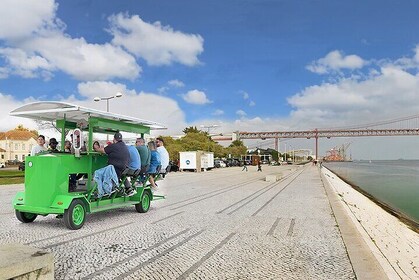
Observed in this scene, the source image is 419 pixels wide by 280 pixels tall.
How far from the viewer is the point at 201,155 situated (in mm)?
50719

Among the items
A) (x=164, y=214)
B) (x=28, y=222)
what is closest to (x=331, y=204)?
(x=164, y=214)

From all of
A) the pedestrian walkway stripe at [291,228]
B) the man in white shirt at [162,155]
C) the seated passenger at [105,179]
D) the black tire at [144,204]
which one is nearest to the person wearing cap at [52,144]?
the seated passenger at [105,179]

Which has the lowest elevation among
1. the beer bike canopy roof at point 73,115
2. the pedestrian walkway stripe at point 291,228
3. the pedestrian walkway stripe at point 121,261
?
the pedestrian walkway stripe at point 291,228

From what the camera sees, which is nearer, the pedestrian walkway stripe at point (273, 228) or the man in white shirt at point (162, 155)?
the pedestrian walkway stripe at point (273, 228)

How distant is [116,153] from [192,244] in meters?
3.47

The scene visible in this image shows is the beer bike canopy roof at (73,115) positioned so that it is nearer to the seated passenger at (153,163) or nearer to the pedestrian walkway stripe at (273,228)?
the seated passenger at (153,163)

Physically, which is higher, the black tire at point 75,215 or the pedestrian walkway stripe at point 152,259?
the black tire at point 75,215

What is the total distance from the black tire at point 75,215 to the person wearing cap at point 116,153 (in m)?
1.30

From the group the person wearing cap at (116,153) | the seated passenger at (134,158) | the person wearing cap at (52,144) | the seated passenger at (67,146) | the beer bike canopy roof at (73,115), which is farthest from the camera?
the seated passenger at (134,158)

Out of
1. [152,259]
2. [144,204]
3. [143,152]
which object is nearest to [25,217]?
[144,204]

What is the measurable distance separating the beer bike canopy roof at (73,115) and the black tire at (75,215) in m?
1.96

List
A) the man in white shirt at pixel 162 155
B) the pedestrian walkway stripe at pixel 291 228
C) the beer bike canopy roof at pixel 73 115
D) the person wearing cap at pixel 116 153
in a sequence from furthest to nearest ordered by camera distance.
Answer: the man in white shirt at pixel 162 155
the person wearing cap at pixel 116 153
the beer bike canopy roof at pixel 73 115
the pedestrian walkway stripe at pixel 291 228

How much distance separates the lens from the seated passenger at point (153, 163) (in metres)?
11.8

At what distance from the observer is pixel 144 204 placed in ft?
36.8
